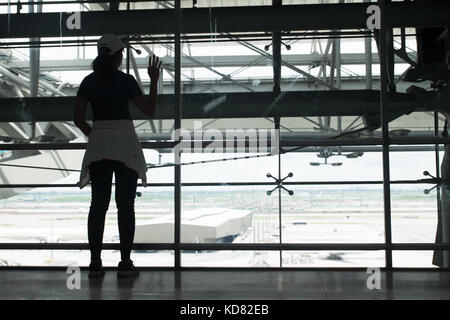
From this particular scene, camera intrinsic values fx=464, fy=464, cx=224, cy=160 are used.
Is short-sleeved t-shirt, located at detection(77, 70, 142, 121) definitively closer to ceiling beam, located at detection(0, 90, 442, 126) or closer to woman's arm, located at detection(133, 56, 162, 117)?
woman's arm, located at detection(133, 56, 162, 117)

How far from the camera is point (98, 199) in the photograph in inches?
55.8

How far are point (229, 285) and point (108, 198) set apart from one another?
45 cm

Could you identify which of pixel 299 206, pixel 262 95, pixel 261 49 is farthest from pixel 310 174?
pixel 261 49

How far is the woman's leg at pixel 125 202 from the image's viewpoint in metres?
1.42

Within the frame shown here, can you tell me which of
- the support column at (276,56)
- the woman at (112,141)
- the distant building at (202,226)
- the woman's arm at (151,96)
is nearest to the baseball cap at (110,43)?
the woman at (112,141)

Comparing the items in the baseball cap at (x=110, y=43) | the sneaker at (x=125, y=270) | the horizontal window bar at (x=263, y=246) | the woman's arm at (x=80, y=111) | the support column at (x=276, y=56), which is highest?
the support column at (x=276, y=56)

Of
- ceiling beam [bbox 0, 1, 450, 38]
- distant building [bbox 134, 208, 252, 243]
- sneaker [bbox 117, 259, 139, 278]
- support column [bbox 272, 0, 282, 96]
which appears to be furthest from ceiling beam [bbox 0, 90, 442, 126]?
sneaker [bbox 117, 259, 139, 278]

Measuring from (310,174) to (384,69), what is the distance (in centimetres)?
175

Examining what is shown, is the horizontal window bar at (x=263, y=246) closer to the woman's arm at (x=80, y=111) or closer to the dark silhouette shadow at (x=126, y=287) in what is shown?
the dark silhouette shadow at (x=126, y=287)

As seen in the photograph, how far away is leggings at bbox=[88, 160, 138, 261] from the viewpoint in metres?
1.42

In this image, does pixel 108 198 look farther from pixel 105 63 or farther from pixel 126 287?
pixel 105 63

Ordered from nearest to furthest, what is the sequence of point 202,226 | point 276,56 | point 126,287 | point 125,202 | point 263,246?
1. point 126,287
2. point 125,202
3. point 263,246
4. point 202,226
5. point 276,56

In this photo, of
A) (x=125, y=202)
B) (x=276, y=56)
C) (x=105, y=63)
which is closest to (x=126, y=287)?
(x=125, y=202)

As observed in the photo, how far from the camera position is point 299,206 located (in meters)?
3.48
